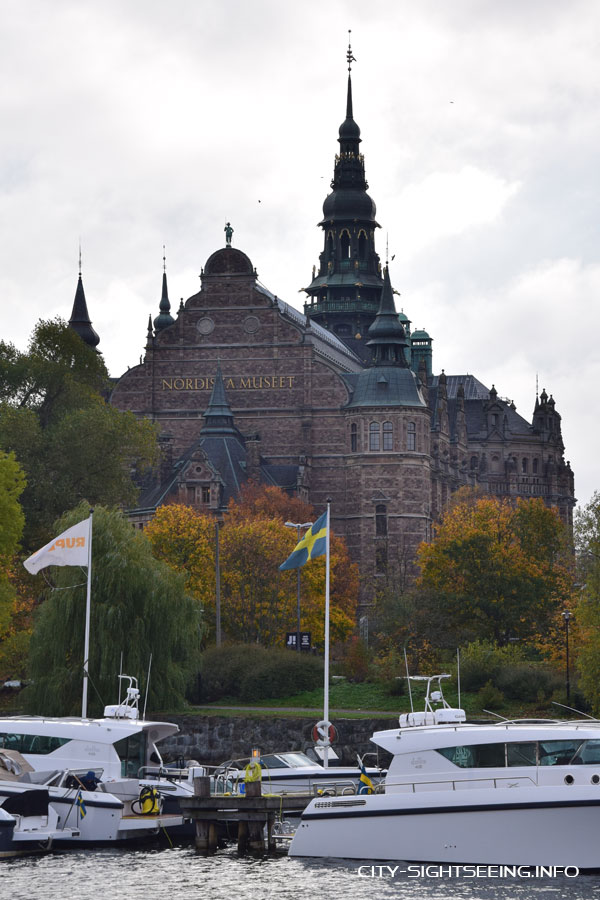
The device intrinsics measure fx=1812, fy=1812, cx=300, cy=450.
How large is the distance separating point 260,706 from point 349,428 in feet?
172

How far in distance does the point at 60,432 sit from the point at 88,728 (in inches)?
1561

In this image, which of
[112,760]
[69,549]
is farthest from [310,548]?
[112,760]

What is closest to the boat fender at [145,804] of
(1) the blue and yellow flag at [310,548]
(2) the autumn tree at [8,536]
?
(1) the blue and yellow flag at [310,548]

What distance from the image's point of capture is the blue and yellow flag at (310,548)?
58344 mm

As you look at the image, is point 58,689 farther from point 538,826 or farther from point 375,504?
point 375,504

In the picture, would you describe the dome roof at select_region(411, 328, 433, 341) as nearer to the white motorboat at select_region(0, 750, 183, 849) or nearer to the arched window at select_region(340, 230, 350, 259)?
the arched window at select_region(340, 230, 350, 259)

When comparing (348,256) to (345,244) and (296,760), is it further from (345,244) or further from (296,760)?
(296,760)

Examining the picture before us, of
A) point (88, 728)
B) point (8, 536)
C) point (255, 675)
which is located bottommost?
point (88, 728)

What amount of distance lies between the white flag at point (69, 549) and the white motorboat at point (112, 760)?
20.3 ft

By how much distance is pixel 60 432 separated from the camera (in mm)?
91938

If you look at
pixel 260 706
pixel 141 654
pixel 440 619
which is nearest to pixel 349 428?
pixel 440 619

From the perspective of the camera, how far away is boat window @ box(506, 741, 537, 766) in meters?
46.2

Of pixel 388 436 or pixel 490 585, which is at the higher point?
pixel 388 436

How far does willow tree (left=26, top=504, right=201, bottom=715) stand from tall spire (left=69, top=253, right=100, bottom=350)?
2762 inches
